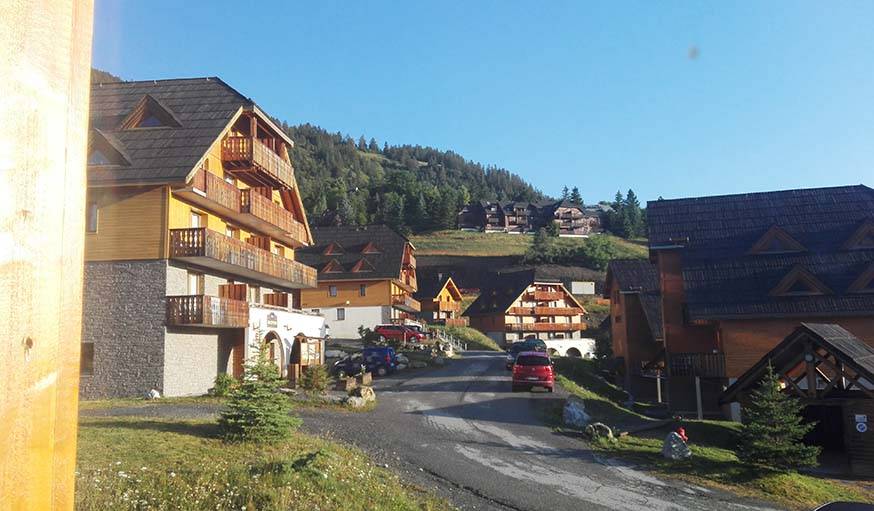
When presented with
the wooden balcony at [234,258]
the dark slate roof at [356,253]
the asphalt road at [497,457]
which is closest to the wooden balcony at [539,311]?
the dark slate roof at [356,253]

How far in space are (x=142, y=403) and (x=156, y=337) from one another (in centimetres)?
334

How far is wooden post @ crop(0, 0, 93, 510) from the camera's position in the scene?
153cm

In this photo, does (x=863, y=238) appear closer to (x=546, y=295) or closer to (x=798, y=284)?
(x=798, y=284)

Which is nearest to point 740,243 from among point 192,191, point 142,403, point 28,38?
point 192,191

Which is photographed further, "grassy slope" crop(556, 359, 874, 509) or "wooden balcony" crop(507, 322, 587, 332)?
"wooden balcony" crop(507, 322, 587, 332)

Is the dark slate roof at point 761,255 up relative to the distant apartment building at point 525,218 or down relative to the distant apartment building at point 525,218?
down

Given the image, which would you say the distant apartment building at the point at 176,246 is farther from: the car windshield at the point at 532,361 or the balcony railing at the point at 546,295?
the balcony railing at the point at 546,295

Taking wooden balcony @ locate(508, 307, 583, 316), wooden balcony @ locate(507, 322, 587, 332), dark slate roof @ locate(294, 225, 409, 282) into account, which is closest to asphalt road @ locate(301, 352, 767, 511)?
dark slate roof @ locate(294, 225, 409, 282)

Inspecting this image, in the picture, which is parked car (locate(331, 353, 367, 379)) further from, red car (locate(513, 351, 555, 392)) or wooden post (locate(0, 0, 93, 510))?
wooden post (locate(0, 0, 93, 510))

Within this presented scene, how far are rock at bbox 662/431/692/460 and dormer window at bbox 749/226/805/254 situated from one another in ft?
62.5

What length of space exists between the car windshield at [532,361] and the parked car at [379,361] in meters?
9.49

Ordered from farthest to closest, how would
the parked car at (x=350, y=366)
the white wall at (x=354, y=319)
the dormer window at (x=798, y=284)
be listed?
the white wall at (x=354, y=319), the parked car at (x=350, y=366), the dormer window at (x=798, y=284)

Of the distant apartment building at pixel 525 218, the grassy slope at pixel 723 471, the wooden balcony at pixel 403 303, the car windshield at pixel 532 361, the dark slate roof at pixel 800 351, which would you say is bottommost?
the grassy slope at pixel 723 471

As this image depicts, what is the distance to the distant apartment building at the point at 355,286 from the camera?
59625mm
